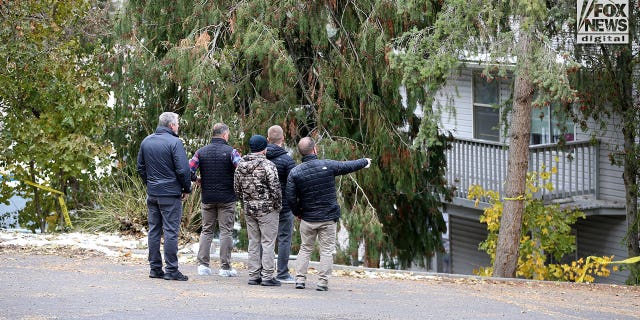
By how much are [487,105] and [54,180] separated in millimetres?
10212

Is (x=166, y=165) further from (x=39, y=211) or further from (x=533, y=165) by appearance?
(x=533, y=165)

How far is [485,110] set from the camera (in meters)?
23.8

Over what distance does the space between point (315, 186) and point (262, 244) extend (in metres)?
0.93

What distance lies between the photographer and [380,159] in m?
17.4

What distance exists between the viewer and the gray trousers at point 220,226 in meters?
11.7

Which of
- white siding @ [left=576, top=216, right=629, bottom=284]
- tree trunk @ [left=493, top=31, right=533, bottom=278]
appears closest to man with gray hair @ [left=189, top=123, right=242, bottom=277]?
tree trunk @ [left=493, top=31, right=533, bottom=278]

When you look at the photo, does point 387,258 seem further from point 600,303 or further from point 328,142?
point 600,303

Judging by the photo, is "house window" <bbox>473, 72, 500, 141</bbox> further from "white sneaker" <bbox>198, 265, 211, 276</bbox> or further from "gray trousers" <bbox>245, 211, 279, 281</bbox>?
"gray trousers" <bbox>245, 211, 279, 281</bbox>

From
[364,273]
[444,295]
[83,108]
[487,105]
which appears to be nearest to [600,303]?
[444,295]

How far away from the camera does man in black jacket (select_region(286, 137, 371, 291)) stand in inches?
423

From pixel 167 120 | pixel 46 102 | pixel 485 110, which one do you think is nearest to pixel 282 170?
pixel 167 120

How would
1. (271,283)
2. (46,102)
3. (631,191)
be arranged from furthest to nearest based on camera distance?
1. (631,191)
2. (46,102)
3. (271,283)

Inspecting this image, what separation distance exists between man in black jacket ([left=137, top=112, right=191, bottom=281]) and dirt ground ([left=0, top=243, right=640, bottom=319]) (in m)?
0.46

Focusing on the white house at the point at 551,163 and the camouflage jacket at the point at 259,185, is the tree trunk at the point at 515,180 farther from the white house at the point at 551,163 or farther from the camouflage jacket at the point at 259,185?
the camouflage jacket at the point at 259,185
